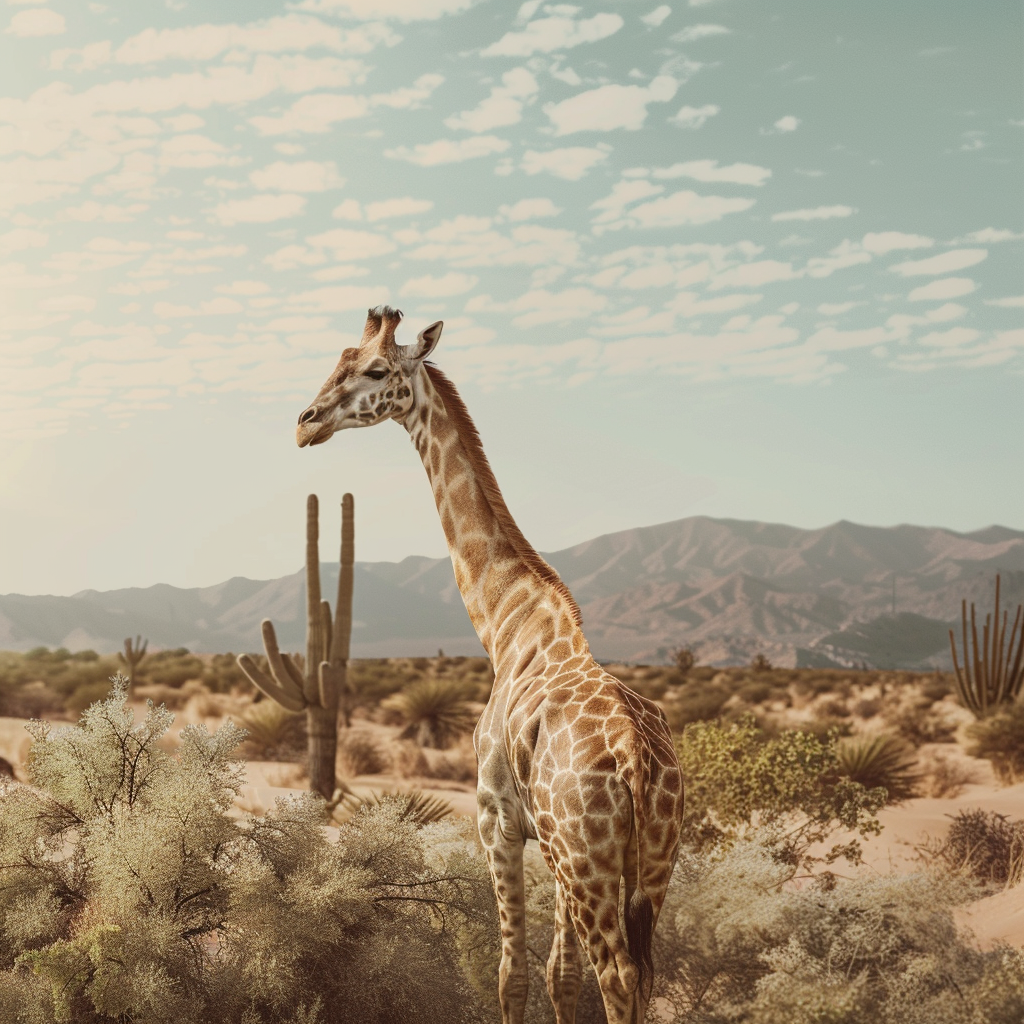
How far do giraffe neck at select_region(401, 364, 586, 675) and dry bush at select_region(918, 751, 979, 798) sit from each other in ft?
42.9

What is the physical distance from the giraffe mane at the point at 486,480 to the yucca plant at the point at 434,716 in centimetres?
1626

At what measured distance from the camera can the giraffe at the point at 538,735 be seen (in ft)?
11.3

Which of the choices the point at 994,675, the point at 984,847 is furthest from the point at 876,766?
the point at 994,675

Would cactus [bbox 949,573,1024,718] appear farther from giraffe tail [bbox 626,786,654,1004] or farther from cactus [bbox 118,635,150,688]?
cactus [bbox 118,635,150,688]

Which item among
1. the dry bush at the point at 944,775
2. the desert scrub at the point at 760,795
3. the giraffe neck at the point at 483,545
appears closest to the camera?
the giraffe neck at the point at 483,545

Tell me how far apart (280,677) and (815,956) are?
7.68 metres

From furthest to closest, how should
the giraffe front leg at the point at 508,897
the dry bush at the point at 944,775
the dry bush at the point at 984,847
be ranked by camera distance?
1. the dry bush at the point at 944,775
2. the dry bush at the point at 984,847
3. the giraffe front leg at the point at 508,897

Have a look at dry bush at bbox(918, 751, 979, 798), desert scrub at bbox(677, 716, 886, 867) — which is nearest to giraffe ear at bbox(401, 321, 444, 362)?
desert scrub at bbox(677, 716, 886, 867)

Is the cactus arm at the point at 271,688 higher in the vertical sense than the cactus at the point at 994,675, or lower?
higher

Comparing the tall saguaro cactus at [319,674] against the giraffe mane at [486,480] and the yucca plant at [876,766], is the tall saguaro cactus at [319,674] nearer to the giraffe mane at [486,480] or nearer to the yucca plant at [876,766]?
the yucca plant at [876,766]

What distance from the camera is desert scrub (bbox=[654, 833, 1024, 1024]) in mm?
5609

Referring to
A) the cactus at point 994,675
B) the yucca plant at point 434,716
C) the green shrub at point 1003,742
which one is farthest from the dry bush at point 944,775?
the yucca plant at point 434,716

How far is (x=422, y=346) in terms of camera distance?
4555mm

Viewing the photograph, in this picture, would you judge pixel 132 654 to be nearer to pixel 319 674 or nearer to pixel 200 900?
pixel 319 674
